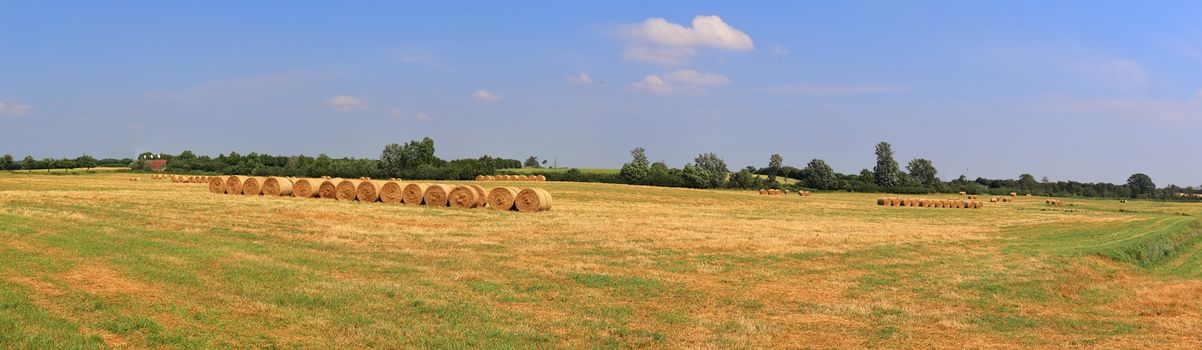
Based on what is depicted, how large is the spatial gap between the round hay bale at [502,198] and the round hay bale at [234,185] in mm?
15643

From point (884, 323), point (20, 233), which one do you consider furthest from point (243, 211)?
point (884, 323)

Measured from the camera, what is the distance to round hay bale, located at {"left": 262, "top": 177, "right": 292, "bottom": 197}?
1700 inches

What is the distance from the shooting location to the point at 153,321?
1009cm

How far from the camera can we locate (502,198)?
37.9 metres

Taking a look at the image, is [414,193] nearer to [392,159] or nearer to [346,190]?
[346,190]

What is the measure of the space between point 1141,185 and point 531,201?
155550 millimetres

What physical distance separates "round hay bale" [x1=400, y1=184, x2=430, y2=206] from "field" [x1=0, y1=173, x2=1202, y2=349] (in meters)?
12.5

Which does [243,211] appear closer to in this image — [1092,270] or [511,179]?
[1092,270]

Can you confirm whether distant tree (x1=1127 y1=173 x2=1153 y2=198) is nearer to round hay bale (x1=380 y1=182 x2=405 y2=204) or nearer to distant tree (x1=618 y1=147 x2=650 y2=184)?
distant tree (x1=618 y1=147 x2=650 y2=184)

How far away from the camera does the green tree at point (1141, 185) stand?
452 feet

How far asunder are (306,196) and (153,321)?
33.9 metres

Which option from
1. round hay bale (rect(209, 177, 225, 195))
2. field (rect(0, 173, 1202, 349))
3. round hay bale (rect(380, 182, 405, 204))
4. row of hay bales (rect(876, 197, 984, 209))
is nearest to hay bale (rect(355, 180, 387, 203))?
round hay bale (rect(380, 182, 405, 204))

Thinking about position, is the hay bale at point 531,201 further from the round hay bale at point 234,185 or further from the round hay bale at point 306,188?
the round hay bale at point 234,185

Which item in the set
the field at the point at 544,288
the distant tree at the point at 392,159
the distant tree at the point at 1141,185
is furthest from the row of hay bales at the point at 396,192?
the distant tree at the point at 1141,185
